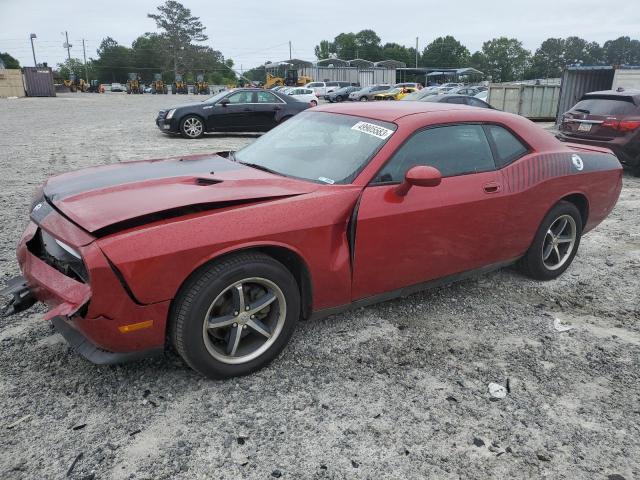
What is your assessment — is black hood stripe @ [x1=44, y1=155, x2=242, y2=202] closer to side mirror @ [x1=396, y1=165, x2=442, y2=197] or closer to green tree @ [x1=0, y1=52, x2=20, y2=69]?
side mirror @ [x1=396, y1=165, x2=442, y2=197]

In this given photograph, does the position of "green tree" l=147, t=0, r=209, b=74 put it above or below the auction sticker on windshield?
above

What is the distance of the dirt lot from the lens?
225 cm

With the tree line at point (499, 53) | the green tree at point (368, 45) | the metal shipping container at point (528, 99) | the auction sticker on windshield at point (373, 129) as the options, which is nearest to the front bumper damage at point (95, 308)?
the auction sticker on windshield at point (373, 129)

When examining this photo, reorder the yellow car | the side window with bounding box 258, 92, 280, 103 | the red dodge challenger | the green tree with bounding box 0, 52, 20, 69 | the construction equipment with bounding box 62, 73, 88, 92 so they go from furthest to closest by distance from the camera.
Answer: the green tree with bounding box 0, 52, 20, 69
the construction equipment with bounding box 62, 73, 88, 92
the yellow car
the side window with bounding box 258, 92, 280, 103
the red dodge challenger

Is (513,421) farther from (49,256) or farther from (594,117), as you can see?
(594,117)

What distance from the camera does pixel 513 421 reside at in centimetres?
255

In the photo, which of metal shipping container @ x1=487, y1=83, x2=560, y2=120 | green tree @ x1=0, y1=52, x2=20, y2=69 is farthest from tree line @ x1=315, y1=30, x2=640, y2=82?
metal shipping container @ x1=487, y1=83, x2=560, y2=120

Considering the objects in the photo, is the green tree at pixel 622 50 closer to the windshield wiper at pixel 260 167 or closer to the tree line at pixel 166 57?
the tree line at pixel 166 57

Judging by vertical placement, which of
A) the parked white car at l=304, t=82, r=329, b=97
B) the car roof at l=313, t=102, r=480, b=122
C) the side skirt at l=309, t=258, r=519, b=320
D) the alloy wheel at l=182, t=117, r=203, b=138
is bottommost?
the side skirt at l=309, t=258, r=519, b=320

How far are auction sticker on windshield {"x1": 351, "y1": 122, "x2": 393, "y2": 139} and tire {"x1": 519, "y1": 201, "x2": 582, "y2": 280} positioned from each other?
5.40ft

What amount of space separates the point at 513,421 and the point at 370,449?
Result: 775 mm

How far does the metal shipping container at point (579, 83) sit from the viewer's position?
16.6 metres

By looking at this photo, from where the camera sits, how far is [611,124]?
27.9ft

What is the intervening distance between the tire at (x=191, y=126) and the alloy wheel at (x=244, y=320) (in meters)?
11.2
